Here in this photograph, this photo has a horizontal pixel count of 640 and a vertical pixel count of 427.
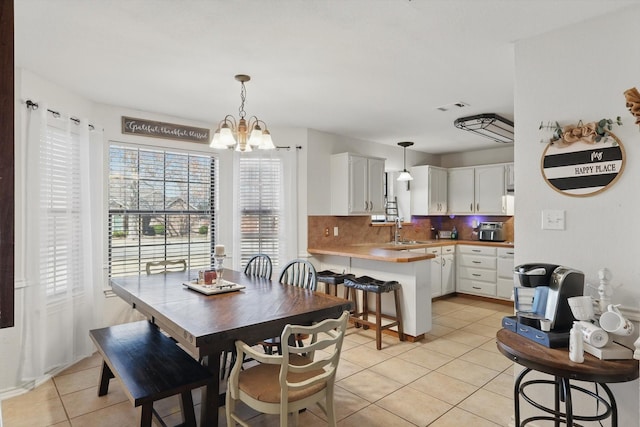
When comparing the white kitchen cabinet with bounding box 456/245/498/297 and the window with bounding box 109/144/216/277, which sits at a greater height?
the window with bounding box 109/144/216/277

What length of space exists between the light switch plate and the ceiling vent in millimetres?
2257

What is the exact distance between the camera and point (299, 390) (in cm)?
188

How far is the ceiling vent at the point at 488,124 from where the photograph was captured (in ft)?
13.8

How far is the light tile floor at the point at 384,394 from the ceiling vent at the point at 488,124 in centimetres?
244

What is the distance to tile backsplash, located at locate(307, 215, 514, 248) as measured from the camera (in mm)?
4973

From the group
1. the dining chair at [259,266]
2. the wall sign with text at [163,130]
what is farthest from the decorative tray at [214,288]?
the wall sign with text at [163,130]

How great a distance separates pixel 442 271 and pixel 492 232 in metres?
1.06

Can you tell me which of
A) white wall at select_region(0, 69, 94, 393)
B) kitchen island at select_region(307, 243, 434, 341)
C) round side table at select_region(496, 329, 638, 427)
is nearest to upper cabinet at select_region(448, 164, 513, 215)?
kitchen island at select_region(307, 243, 434, 341)

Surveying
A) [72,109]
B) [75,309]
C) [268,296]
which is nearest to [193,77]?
[72,109]

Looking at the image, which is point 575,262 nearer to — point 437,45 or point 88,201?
point 437,45

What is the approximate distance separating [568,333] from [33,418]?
3.29 meters

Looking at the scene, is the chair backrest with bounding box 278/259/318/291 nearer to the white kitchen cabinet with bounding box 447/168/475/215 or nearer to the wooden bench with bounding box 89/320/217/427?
the wooden bench with bounding box 89/320/217/427

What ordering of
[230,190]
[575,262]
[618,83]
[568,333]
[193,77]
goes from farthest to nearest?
1. [230,190]
2. [193,77]
3. [575,262]
4. [618,83]
5. [568,333]

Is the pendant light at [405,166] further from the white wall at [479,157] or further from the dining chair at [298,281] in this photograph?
the dining chair at [298,281]
